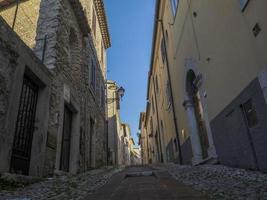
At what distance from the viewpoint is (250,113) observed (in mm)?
4254

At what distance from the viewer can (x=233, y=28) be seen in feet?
14.9

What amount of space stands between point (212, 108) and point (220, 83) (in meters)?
0.93

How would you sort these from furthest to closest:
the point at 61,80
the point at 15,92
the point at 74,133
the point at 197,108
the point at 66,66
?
the point at 197,108
the point at 74,133
the point at 66,66
the point at 61,80
the point at 15,92

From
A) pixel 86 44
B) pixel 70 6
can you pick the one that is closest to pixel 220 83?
pixel 70 6

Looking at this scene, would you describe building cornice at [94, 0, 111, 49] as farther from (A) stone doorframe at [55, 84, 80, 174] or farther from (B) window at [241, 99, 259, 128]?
(B) window at [241, 99, 259, 128]

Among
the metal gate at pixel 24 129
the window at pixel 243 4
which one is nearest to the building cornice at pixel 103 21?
the metal gate at pixel 24 129

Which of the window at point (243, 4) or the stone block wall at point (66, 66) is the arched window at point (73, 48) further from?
the window at point (243, 4)

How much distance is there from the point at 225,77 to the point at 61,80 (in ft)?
13.7

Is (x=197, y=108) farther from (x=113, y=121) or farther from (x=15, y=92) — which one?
(x=113, y=121)

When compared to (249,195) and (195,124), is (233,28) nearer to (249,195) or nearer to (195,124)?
(249,195)

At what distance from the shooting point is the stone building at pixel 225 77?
3871 millimetres

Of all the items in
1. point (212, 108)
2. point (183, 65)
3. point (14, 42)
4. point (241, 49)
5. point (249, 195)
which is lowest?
point (249, 195)

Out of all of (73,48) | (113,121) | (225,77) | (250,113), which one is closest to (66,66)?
(73,48)

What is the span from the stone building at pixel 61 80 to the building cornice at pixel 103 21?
16.0ft
